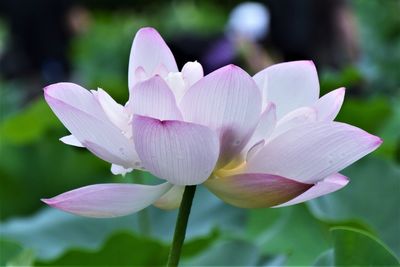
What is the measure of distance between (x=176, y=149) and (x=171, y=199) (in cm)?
9

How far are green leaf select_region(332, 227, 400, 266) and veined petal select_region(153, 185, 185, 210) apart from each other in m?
0.14

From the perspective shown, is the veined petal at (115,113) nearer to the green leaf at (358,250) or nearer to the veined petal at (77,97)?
the veined petal at (77,97)

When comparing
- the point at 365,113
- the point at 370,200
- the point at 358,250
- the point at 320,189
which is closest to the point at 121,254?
the point at 370,200

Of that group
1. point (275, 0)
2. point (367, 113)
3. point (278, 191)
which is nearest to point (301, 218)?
point (278, 191)

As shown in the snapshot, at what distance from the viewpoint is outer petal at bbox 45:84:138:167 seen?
1.70 ft

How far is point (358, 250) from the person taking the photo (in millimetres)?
671

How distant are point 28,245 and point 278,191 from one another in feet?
3.11

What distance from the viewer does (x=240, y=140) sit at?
531mm

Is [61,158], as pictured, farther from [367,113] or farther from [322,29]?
[322,29]

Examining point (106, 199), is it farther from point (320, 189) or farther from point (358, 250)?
point (358, 250)

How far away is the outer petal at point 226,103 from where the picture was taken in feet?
Answer: 1.69

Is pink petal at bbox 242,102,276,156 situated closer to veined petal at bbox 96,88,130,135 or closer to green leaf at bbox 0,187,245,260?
veined petal at bbox 96,88,130,135

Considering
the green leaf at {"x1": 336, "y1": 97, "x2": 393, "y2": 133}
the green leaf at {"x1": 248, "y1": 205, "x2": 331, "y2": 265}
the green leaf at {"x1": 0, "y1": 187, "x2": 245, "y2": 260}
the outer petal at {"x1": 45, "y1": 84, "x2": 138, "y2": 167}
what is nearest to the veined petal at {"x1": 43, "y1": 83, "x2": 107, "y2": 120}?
the outer petal at {"x1": 45, "y1": 84, "x2": 138, "y2": 167}

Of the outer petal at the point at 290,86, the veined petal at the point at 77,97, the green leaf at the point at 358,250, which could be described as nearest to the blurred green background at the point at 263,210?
the green leaf at the point at 358,250
